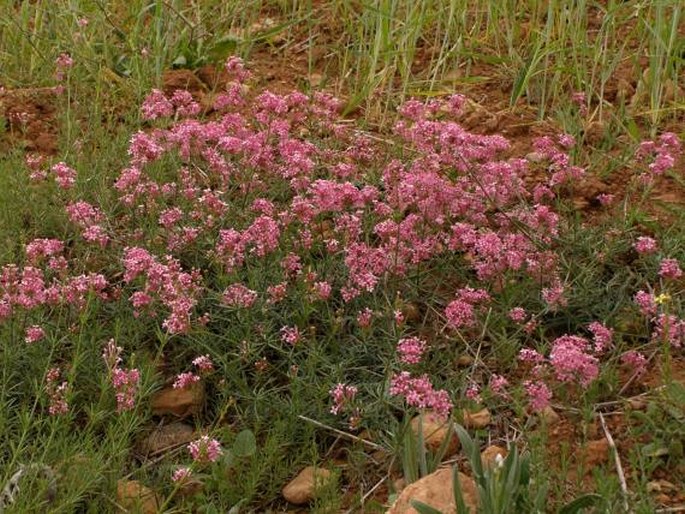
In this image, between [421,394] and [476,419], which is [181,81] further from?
[421,394]

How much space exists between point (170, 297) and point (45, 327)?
460 mm

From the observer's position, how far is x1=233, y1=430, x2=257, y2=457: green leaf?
10.3ft

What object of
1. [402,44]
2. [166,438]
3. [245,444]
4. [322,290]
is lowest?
[166,438]

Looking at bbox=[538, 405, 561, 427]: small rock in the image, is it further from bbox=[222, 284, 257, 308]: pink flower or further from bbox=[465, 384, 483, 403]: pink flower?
bbox=[222, 284, 257, 308]: pink flower

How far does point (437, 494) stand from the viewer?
2.74 m

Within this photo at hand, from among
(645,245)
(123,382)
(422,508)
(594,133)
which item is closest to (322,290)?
(123,382)

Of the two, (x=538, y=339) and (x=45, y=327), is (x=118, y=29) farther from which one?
(x=538, y=339)

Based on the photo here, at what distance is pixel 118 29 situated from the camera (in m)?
5.47

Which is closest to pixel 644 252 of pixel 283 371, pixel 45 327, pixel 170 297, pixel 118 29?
pixel 283 371

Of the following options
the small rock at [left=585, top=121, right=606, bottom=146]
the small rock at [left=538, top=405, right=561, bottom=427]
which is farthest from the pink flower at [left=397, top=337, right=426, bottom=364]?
the small rock at [left=585, top=121, right=606, bottom=146]

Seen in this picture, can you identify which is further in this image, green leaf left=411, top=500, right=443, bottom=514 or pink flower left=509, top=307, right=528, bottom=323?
pink flower left=509, top=307, right=528, bottom=323

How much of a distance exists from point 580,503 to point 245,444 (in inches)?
40.6

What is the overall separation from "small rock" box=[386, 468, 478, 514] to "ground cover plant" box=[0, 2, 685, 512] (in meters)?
Answer: 0.10

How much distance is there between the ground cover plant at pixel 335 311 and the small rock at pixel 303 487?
0.11ft
